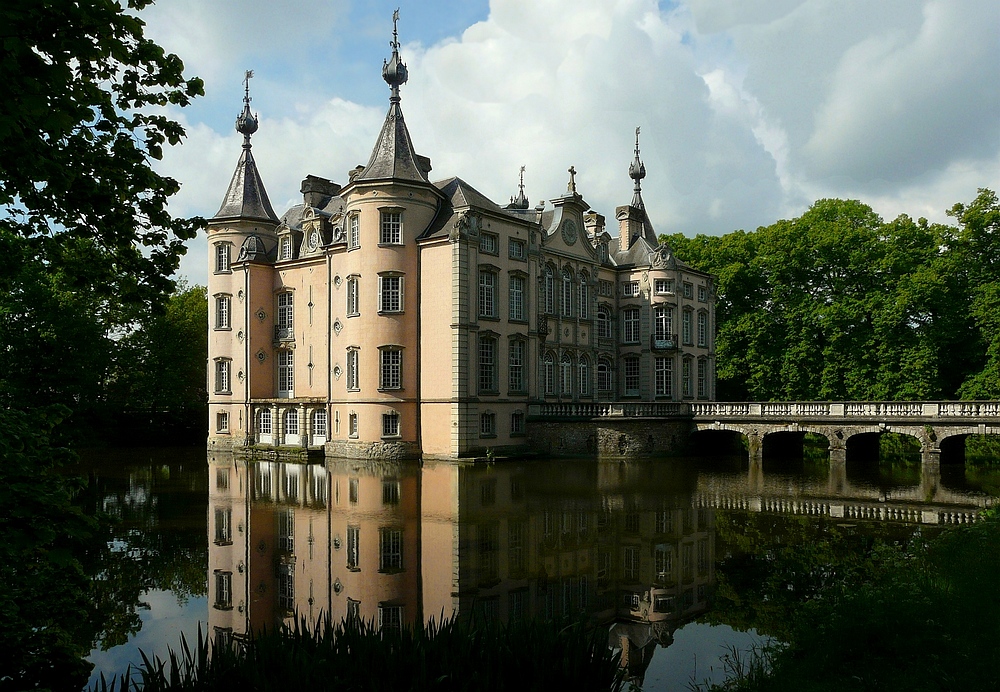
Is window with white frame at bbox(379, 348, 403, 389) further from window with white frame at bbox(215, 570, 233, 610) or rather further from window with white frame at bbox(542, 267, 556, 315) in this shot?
window with white frame at bbox(215, 570, 233, 610)

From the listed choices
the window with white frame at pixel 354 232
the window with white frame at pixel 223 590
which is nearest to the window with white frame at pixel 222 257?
the window with white frame at pixel 354 232

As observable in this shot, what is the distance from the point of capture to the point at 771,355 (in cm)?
4591

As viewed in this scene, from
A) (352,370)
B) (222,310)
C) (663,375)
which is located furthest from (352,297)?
(663,375)

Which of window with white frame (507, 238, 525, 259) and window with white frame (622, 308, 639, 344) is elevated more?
window with white frame (507, 238, 525, 259)

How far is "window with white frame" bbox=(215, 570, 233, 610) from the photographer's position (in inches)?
432

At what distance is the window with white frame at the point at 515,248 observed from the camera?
35.6 m

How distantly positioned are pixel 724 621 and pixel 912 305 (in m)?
35.2

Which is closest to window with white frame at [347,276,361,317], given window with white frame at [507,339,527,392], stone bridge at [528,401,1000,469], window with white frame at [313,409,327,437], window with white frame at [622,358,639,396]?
window with white frame at [313,409,327,437]

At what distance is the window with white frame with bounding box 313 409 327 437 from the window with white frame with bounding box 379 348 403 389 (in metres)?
4.70

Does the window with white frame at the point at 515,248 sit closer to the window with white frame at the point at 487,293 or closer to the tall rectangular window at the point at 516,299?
the tall rectangular window at the point at 516,299

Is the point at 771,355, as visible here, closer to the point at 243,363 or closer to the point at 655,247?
the point at 655,247

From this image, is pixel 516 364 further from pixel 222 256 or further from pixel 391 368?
pixel 222 256

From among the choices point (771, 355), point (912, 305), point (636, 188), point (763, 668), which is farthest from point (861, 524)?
point (636, 188)

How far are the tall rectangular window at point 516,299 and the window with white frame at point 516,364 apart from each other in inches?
44.1
